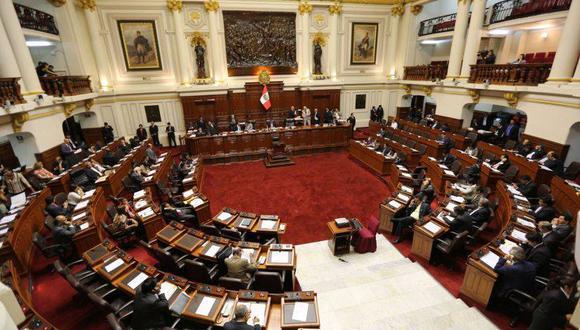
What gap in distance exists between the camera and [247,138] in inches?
528

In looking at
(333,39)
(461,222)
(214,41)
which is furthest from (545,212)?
(214,41)

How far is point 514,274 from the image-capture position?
4293 mm

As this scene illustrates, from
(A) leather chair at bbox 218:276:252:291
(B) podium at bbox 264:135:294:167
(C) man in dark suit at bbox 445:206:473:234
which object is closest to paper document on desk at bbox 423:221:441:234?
(C) man in dark suit at bbox 445:206:473:234

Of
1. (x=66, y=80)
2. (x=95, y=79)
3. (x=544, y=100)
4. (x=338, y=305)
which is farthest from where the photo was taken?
Result: (x=95, y=79)

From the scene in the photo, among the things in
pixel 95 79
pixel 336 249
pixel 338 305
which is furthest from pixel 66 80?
pixel 338 305

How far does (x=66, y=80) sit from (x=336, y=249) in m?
12.8

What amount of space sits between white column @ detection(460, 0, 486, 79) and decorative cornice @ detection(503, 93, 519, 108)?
2503 mm

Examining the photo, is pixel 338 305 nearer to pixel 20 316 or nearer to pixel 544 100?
pixel 20 316

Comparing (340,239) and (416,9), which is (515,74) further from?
(340,239)

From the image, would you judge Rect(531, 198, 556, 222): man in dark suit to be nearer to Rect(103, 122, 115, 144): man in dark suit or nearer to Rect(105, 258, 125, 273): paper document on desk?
Rect(105, 258, 125, 273): paper document on desk

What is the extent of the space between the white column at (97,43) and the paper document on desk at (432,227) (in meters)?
16.0

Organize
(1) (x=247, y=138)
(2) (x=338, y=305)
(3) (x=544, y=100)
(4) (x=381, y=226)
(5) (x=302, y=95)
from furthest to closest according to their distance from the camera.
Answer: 1. (5) (x=302, y=95)
2. (1) (x=247, y=138)
3. (3) (x=544, y=100)
4. (4) (x=381, y=226)
5. (2) (x=338, y=305)

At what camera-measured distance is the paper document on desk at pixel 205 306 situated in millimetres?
3830

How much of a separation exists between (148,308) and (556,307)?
509 cm
